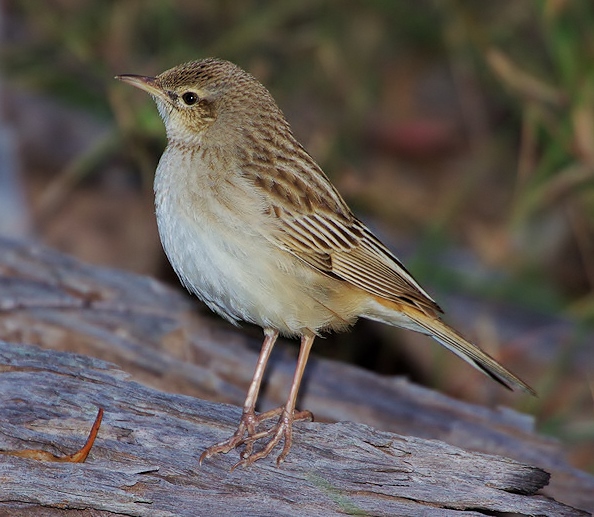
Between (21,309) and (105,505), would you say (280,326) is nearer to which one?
(105,505)

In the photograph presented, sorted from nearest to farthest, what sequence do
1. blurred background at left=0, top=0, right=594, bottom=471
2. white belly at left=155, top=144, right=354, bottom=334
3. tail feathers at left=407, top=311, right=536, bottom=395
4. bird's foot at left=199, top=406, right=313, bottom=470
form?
1. bird's foot at left=199, top=406, right=313, bottom=470
2. white belly at left=155, top=144, right=354, bottom=334
3. tail feathers at left=407, top=311, right=536, bottom=395
4. blurred background at left=0, top=0, right=594, bottom=471

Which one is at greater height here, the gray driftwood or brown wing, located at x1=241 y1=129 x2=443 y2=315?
brown wing, located at x1=241 y1=129 x2=443 y2=315

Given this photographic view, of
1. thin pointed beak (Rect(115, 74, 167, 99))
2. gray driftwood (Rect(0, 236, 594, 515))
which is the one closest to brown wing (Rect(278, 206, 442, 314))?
gray driftwood (Rect(0, 236, 594, 515))

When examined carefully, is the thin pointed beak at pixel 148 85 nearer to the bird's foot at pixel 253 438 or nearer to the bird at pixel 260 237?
the bird at pixel 260 237

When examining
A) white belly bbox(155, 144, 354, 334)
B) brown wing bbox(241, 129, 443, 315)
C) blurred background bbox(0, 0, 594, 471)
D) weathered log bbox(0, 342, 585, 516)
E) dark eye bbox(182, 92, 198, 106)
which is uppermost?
blurred background bbox(0, 0, 594, 471)

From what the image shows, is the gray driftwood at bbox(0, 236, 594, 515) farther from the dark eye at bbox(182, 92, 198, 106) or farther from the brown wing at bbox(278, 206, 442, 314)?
the dark eye at bbox(182, 92, 198, 106)

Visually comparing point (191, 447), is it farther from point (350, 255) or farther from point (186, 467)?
point (350, 255)

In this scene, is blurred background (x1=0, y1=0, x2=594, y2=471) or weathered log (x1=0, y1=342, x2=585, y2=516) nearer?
weathered log (x1=0, y1=342, x2=585, y2=516)

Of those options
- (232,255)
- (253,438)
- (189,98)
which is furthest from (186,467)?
(189,98)
